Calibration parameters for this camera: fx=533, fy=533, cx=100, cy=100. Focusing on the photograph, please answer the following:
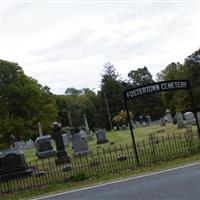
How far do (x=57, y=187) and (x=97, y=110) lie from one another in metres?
102

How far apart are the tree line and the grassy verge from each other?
51771 mm

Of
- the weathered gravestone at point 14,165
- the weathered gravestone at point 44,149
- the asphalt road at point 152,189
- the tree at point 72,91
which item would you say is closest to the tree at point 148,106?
the tree at point 72,91

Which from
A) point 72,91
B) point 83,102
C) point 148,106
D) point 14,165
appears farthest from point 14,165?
point 72,91

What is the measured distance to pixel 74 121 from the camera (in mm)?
122000

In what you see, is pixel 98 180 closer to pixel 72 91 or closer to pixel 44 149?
pixel 44 149

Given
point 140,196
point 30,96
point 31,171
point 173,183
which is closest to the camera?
point 140,196

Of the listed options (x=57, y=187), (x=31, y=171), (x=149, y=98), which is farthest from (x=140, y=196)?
(x=149, y=98)

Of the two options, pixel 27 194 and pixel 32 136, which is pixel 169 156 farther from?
pixel 32 136

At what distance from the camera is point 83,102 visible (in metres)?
132

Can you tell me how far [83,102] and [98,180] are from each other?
117 m

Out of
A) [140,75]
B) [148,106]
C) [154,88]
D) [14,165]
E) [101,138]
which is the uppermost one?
[140,75]

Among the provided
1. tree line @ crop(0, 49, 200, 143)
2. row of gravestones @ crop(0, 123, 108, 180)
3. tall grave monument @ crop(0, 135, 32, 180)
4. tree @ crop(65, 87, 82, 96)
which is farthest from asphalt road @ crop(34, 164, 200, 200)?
tree @ crop(65, 87, 82, 96)

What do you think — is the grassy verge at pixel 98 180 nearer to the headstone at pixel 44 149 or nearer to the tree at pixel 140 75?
the headstone at pixel 44 149

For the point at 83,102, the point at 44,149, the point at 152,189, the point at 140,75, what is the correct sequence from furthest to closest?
the point at 83,102 → the point at 140,75 → the point at 44,149 → the point at 152,189
